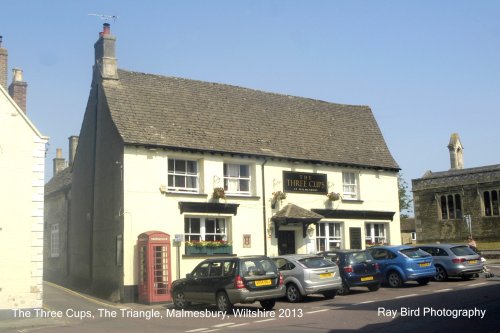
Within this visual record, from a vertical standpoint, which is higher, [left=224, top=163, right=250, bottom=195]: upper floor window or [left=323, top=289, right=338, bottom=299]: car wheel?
[left=224, top=163, right=250, bottom=195]: upper floor window

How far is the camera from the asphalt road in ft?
42.4

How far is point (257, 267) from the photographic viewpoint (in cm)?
1716

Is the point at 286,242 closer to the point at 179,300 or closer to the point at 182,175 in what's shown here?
the point at 182,175

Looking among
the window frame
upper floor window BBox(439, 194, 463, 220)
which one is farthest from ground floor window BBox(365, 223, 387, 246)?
upper floor window BBox(439, 194, 463, 220)

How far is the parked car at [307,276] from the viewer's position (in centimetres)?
1841

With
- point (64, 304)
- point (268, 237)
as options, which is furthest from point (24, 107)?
point (268, 237)

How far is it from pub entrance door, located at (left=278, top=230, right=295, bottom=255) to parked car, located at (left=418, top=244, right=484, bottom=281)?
580 cm

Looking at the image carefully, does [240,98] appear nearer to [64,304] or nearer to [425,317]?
[64,304]

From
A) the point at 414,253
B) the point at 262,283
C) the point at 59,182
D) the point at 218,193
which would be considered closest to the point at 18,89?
the point at 218,193

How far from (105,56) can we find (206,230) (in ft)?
29.0

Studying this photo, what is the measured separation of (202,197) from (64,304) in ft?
22.3

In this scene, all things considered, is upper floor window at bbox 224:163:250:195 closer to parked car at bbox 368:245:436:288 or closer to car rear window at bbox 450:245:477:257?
parked car at bbox 368:245:436:288

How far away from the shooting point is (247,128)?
27500 millimetres

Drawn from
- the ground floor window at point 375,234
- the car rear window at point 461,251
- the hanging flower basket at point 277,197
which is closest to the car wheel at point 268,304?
the hanging flower basket at point 277,197
